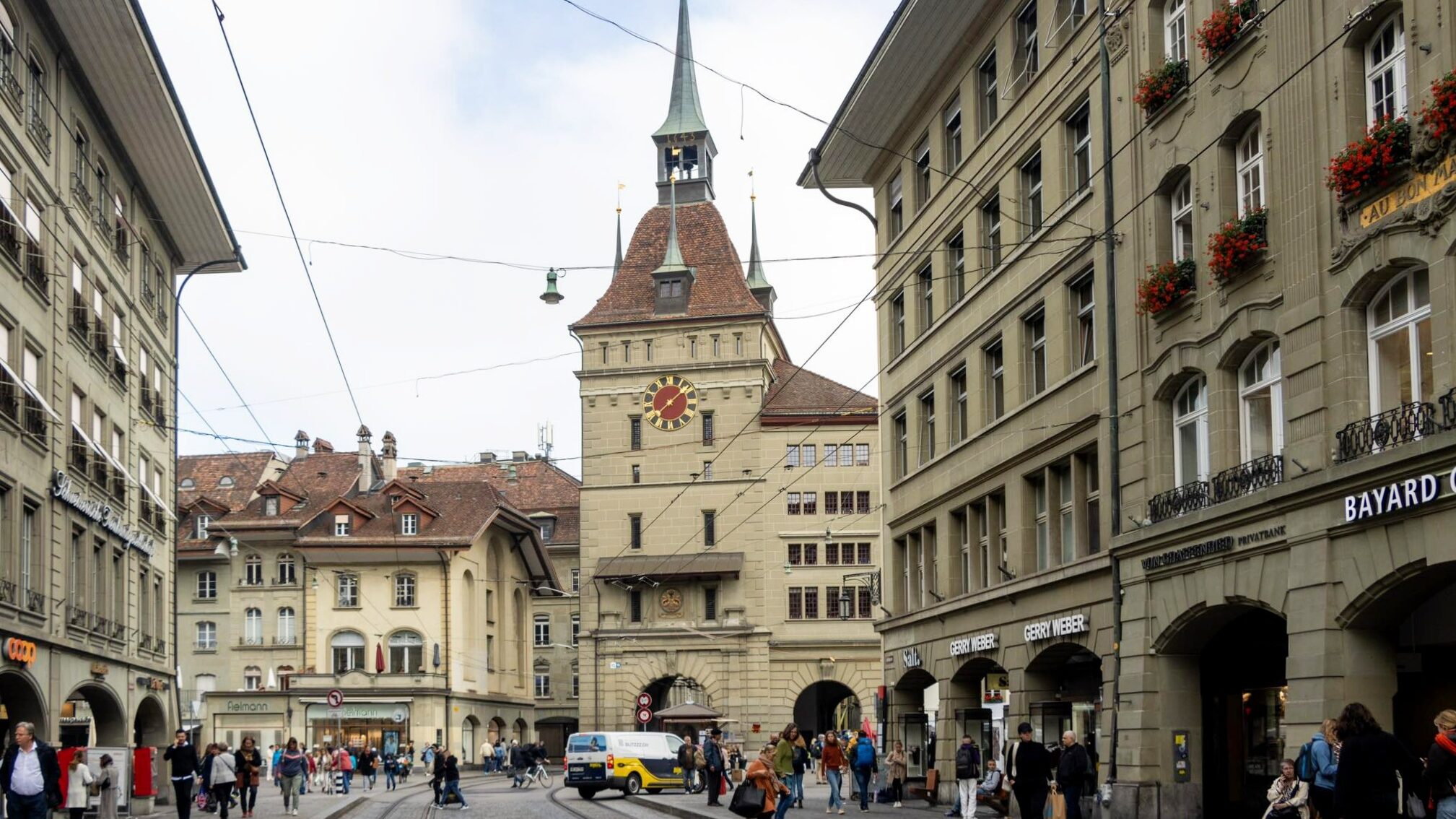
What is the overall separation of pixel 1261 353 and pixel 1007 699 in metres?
10.9

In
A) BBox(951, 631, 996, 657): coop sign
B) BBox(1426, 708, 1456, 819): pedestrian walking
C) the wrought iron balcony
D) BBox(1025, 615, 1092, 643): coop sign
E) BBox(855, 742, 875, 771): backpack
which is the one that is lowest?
BBox(855, 742, 875, 771): backpack

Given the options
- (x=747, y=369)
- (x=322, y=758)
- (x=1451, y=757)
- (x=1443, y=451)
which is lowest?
(x=322, y=758)

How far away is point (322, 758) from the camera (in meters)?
58.8

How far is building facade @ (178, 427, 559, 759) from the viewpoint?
250 ft

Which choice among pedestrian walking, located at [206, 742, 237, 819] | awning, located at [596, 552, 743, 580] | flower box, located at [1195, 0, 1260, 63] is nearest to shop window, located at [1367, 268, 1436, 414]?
flower box, located at [1195, 0, 1260, 63]

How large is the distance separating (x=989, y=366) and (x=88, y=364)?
676 inches

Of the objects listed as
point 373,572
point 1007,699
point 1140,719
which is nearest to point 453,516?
point 373,572

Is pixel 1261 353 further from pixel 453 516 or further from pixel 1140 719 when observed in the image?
pixel 453 516

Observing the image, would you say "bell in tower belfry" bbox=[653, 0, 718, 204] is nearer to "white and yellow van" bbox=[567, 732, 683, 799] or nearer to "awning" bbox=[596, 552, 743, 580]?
"awning" bbox=[596, 552, 743, 580]

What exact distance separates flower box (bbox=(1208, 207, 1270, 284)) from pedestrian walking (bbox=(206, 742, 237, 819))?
18181 millimetres

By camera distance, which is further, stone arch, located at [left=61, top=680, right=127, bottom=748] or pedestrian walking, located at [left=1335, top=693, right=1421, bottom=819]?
stone arch, located at [left=61, top=680, right=127, bottom=748]

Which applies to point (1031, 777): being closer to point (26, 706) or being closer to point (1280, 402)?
point (1280, 402)

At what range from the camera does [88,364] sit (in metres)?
34.9

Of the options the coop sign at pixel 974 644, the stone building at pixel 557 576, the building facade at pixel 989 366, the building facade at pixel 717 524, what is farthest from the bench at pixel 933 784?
the stone building at pixel 557 576
